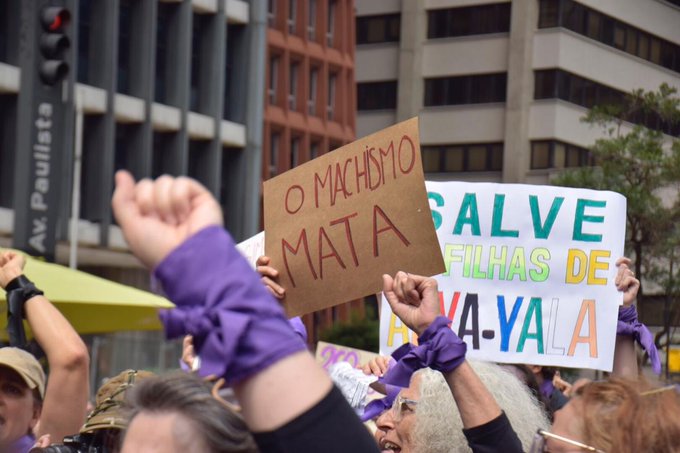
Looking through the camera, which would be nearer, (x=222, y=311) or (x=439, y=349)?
(x=222, y=311)

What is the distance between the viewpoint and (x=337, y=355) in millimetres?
10234

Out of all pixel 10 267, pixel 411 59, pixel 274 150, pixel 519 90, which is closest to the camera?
pixel 10 267

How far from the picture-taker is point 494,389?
4.05 m

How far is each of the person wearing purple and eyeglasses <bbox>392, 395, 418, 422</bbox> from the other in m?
1.93

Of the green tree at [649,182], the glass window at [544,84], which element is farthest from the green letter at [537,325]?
the glass window at [544,84]

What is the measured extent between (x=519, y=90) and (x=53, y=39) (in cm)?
4129

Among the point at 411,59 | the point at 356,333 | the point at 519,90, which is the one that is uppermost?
the point at 411,59

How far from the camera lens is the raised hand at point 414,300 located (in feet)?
12.2

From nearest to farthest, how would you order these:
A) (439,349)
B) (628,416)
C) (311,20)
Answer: (628,416) < (439,349) < (311,20)

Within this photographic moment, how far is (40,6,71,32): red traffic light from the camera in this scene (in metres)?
14.4

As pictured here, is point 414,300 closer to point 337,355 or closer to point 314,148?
point 337,355

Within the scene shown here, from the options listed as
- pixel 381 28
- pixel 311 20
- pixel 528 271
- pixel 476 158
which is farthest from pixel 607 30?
pixel 528 271

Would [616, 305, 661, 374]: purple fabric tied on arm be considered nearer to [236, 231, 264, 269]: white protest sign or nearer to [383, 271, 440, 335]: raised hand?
[236, 231, 264, 269]: white protest sign

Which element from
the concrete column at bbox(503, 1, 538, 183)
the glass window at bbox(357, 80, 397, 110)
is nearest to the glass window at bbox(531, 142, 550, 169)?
the concrete column at bbox(503, 1, 538, 183)
